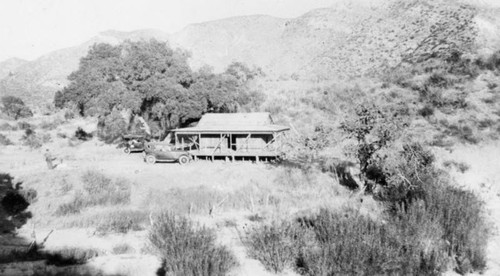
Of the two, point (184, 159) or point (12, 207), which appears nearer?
point (12, 207)

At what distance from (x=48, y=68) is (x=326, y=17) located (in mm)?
63327

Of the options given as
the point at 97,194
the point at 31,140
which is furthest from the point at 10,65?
the point at 97,194

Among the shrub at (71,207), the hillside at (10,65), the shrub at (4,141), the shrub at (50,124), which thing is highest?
the hillside at (10,65)

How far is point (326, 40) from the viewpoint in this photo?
7269cm

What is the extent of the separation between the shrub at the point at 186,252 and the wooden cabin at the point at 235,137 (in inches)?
579

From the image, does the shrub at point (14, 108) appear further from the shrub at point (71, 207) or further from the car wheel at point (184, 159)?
the shrub at point (71, 207)

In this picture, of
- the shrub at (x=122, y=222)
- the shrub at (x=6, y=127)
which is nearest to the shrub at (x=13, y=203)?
the shrub at (x=122, y=222)

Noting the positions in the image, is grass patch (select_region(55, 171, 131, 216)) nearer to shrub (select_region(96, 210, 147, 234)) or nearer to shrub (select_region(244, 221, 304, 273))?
shrub (select_region(96, 210, 147, 234))

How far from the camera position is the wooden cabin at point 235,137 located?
25.6 meters

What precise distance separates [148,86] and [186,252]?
2290cm

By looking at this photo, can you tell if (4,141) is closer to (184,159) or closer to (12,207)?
(184,159)

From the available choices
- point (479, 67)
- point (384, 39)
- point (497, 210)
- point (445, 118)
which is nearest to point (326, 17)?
point (384, 39)

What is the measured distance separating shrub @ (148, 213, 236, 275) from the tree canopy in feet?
64.9

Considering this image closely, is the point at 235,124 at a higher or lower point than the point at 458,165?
higher
